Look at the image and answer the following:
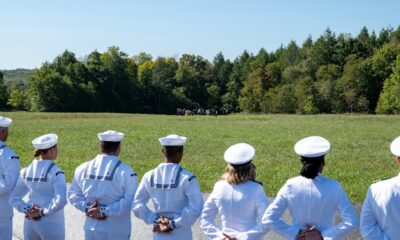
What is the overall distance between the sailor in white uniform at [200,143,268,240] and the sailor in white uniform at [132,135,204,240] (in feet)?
1.27

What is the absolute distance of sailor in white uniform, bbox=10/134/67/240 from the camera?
654 centimetres

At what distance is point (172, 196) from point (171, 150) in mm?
488

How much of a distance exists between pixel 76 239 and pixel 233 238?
4765mm

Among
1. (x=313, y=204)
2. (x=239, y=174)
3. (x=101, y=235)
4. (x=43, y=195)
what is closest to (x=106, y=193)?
(x=101, y=235)

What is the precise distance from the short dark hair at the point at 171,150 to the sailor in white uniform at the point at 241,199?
68 centimetres

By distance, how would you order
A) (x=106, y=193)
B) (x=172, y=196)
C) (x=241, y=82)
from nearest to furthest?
(x=172, y=196) < (x=106, y=193) < (x=241, y=82)

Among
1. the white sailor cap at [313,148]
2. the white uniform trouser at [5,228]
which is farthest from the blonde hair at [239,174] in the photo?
the white uniform trouser at [5,228]

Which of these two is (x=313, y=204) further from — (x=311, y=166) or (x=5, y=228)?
(x=5, y=228)

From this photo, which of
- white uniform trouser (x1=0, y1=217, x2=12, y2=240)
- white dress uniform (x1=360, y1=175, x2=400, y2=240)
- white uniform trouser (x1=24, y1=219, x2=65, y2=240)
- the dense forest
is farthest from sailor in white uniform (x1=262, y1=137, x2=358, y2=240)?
the dense forest

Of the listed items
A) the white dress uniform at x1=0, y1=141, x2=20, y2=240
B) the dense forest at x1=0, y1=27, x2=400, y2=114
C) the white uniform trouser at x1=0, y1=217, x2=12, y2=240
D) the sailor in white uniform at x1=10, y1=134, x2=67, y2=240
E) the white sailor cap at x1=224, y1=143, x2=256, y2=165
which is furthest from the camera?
the dense forest at x1=0, y1=27, x2=400, y2=114

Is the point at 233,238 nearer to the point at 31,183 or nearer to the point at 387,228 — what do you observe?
the point at 387,228

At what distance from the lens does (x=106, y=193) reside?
6223 millimetres

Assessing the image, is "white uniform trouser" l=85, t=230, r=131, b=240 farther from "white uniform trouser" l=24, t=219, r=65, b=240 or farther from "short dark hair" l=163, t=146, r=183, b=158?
"short dark hair" l=163, t=146, r=183, b=158

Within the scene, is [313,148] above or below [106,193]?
above
